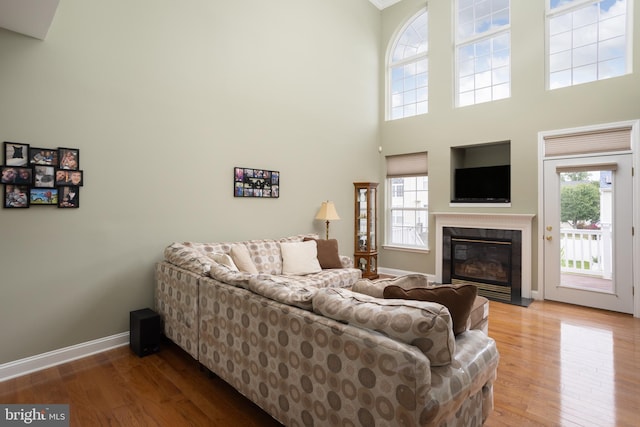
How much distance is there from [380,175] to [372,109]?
1.30 metres

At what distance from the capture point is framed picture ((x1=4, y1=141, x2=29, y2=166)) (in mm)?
2496

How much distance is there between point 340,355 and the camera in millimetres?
1483

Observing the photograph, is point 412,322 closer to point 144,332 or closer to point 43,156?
point 144,332

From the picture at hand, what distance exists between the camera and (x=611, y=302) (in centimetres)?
413

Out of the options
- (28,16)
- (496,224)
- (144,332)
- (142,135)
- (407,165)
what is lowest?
(144,332)

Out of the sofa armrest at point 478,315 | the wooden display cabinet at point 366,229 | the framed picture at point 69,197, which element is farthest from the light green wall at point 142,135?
the sofa armrest at point 478,315

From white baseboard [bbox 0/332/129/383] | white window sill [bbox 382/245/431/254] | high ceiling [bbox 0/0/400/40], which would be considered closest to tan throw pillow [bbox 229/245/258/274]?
white baseboard [bbox 0/332/129/383]

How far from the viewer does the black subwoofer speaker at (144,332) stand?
9.34 feet

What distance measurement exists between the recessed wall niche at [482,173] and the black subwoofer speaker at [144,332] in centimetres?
473

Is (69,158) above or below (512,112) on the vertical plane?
below

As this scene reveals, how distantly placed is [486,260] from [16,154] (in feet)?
19.2

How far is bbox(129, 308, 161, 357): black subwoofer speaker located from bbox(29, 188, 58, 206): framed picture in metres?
1.21

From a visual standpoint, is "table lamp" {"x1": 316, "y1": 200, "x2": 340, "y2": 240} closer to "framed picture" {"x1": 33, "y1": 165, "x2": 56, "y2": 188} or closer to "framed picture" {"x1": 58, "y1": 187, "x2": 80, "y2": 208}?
"framed picture" {"x1": 58, "y1": 187, "x2": 80, "y2": 208}

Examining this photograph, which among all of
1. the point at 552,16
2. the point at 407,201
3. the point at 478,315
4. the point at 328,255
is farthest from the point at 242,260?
the point at 552,16
